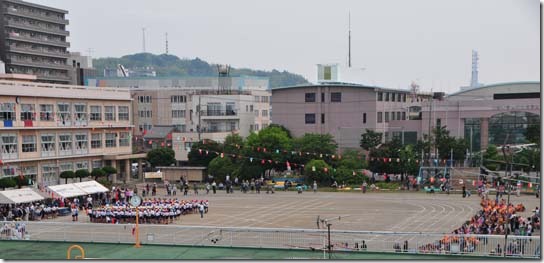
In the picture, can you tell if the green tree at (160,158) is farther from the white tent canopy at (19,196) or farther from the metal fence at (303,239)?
the metal fence at (303,239)

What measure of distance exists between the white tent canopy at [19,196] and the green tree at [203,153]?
51.2ft

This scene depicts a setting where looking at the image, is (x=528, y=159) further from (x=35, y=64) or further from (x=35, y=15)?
(x=35, y=15)

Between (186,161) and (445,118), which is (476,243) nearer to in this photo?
(445,118)

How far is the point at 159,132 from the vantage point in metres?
52.7

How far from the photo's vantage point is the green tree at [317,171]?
33750 mm

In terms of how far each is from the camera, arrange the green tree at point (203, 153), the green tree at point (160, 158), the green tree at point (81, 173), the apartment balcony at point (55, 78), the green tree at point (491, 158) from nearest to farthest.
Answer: the green tree at point (81, 173) < the green tree at point (491, 158) < the green tree at point (203, 153) < the green tree at point (160, 158) < the apartment balcony at point (55, 78)

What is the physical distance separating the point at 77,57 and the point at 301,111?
115 feet

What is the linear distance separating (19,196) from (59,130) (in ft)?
32.5

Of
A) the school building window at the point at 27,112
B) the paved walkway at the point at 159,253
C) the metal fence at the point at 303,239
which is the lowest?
the paved walkway at the point at 159,253

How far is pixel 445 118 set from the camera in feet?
133

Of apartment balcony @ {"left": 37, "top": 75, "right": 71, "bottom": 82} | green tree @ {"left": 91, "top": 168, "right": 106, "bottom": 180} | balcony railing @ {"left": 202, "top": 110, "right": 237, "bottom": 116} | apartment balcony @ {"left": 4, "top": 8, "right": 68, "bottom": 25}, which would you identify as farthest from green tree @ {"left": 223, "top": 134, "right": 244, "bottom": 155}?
apartment balcony @ {"left": 37, "top": 75, "right": 71, "bottom": 82}

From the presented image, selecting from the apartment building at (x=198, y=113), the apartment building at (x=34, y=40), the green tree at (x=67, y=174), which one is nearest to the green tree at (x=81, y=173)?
the green tree at (x=67, y=174)

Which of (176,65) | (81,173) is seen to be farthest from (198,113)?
(176,65)

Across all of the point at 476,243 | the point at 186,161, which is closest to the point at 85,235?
the point at 476,243
